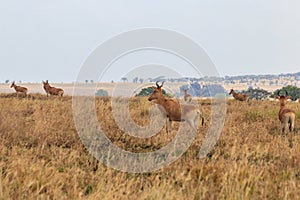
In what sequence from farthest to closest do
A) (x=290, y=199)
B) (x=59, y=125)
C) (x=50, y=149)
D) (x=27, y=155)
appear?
(x=59, y=125) < (x=50, y=149) < (x=27, y=155) < (x=290, y=199)

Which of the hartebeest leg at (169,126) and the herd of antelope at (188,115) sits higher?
the herd of antelope at (188,115)

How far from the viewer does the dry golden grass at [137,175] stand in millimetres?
4691

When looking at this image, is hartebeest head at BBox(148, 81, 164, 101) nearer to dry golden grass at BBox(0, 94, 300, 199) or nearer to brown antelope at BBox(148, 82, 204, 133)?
brown antelope at BBox(148, 82, 204, 133)

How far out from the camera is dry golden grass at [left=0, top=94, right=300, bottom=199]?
15.4 ft

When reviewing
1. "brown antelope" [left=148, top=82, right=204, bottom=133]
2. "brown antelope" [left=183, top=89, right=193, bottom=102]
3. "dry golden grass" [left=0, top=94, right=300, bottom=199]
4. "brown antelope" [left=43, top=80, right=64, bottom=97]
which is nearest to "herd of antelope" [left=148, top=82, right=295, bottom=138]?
"brown antelope" [left=148, top=82, right=204, bottom=133]

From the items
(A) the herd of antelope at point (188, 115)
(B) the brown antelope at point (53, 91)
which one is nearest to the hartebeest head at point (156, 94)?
(A) the herd of antelope at point (188, 115)

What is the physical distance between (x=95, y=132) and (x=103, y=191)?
14.0ft

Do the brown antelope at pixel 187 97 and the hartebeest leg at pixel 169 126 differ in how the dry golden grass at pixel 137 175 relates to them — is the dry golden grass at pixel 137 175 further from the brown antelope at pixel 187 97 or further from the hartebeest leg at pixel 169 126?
the brown antelope at pixel 187 97

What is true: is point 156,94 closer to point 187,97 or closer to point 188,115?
point 188,115

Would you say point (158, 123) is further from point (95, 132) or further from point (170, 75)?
point (95, 132)

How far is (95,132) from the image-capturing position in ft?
29.5

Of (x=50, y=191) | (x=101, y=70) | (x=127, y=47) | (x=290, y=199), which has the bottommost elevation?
(x=50, y=191)

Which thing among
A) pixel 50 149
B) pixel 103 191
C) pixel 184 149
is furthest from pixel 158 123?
pixel 103 191

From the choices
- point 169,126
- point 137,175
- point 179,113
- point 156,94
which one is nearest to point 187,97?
point 156,94
